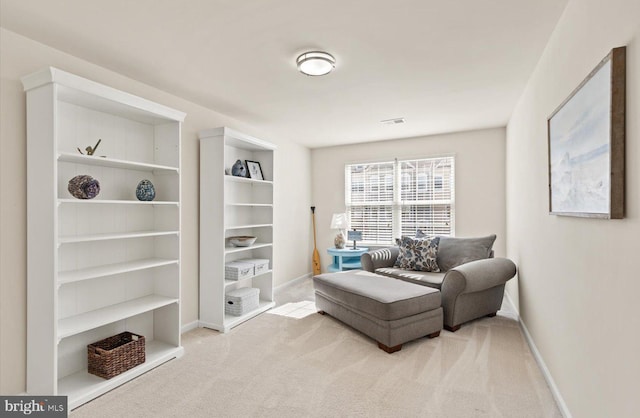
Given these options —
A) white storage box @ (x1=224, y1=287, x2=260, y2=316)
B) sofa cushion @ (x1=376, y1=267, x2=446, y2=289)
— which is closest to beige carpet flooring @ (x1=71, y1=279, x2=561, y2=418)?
white storage box @ (x1=224, y1=287, x2=260, y2=316)

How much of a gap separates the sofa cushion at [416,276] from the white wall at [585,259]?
0.90m

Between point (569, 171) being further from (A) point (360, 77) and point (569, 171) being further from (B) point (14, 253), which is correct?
(B) point (14, 253)

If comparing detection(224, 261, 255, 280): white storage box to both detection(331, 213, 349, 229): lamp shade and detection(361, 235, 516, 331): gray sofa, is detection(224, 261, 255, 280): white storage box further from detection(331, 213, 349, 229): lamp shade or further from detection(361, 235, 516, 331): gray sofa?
detection(331, 213, 349, 229): lamp shade

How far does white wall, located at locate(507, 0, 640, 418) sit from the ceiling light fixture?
1.51m

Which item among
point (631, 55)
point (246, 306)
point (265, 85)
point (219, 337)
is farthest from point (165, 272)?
point (631, 55)

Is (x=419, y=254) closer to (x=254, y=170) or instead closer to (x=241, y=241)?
(x=241, y=241)

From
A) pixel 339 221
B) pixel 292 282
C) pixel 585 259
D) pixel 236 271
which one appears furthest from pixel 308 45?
pixel 292 282

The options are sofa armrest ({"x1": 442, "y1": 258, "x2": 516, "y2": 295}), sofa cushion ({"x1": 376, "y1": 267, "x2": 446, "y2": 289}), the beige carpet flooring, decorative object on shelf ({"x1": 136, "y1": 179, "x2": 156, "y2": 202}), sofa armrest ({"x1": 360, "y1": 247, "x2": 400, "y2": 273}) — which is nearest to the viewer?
the beige carpet flooring

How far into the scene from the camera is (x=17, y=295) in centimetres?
217

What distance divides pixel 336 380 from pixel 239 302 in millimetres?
1656

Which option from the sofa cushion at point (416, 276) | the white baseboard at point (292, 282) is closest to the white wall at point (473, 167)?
the sofa cushion at point (416, 276)

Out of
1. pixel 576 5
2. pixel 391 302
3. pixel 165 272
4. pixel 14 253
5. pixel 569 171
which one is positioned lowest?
pixel 391 302

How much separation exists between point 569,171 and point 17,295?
3.51 m

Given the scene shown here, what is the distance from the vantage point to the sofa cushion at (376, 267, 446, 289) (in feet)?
11.9
